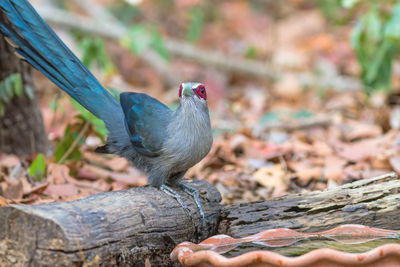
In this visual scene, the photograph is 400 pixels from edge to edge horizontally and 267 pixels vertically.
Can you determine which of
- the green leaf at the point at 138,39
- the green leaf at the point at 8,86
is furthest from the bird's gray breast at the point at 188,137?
the green leaf at the point at 138,39

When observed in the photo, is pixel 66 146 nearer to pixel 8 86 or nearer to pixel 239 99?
pixel 8 86

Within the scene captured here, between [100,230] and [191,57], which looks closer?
[100,230]

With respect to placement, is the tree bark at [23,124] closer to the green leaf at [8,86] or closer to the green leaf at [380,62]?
the green leaf at [8,86]

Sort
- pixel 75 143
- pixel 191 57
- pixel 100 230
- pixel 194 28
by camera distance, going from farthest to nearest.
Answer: pixel 194 28 < pixel 191 57 < pixel 75 143 < pixel 100 230

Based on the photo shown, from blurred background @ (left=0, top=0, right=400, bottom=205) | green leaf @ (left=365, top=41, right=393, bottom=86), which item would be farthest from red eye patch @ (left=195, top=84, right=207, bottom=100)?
green leaf @ (left=365, top=41, right=393, bottom=86)

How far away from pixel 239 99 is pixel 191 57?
967mm

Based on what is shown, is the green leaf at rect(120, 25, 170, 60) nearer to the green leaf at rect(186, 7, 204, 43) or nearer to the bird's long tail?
the green leaf at rect(186, 7, 204, 43)

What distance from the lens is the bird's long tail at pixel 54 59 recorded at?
307cm

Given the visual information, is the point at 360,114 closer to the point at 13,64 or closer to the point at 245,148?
the point at 245,148

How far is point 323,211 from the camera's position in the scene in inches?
120

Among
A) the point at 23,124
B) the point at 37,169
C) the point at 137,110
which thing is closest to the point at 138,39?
the point at 23,124

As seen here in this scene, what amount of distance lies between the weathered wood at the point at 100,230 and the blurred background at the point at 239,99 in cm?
93

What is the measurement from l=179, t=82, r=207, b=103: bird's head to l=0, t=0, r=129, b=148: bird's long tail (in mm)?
566

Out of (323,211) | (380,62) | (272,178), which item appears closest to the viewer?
(323,211)
